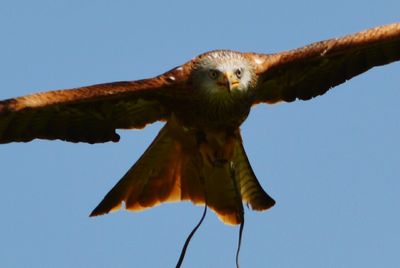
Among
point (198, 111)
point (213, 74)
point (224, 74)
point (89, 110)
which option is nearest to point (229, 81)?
point (224, 74)

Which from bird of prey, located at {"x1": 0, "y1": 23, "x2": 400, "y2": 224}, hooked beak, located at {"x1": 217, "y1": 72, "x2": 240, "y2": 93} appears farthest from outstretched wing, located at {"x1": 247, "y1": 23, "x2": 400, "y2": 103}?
hooked beak, located at {"x1": 217, "y1": 72, "x2": 240, "y2": 93}

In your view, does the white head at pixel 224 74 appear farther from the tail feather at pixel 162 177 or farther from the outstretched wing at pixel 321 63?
the tail feather at pixel 162 177

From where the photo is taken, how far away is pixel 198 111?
1848cm

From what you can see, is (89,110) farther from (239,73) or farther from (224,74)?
(239,73)

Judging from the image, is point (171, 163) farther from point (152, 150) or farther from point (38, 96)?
point (38, 96)

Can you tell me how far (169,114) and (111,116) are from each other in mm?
569

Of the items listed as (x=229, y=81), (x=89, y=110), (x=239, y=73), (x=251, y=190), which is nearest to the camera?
(x=229, y=81)

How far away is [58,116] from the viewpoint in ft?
60.7

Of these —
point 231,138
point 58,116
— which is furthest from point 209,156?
point 58,116

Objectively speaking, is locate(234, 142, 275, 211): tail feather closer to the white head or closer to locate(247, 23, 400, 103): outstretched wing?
locate(247, 23, 400, 103): outstretched wing

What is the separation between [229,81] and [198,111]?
1.62ft

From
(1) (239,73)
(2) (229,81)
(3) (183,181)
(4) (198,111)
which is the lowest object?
(3) (183,181)

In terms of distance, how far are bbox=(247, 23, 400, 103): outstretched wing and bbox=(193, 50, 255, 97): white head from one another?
26cm

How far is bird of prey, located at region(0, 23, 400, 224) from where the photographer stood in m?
18.3
